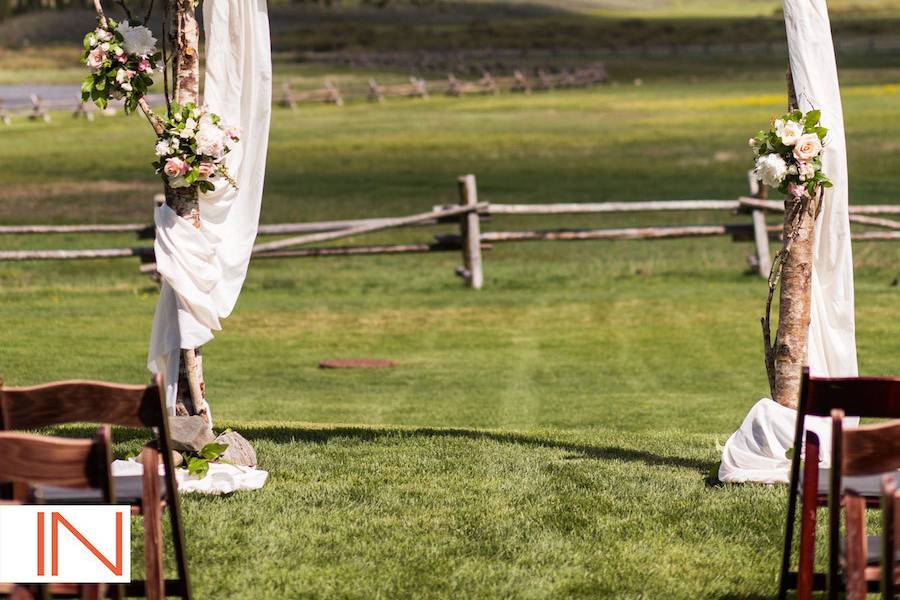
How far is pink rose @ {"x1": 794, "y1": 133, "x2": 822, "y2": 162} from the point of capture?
24.6ft

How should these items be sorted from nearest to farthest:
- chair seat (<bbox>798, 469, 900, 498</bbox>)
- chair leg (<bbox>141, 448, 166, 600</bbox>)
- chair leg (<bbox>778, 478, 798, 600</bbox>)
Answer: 1. chair leg (<bbox>141, 448, 166, 600</bbox>)
2. chair seat (<bbox>798, 469, 900, 498</bbox>)
3. chair leg (<bbox>778, 478, 798, 600</bbox>)

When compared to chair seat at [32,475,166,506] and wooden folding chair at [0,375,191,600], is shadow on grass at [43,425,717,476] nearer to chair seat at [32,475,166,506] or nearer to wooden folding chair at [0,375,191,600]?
chair seat at [32,475,166,506]

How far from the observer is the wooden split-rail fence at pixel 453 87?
5841cm

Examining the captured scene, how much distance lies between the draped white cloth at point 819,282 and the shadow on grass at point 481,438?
0.44 meters

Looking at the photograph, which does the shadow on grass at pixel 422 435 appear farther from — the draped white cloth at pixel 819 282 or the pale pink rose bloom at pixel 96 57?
the pale pink rose bloom at pixel 96 57

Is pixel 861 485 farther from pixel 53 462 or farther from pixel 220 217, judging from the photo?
pixel 220 217

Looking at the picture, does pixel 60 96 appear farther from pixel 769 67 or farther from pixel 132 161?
pixel 769 67

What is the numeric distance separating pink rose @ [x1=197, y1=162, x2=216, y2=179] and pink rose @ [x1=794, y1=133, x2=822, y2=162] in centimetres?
303

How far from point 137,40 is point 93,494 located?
3.14m

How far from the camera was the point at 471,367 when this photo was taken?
14.6 metres

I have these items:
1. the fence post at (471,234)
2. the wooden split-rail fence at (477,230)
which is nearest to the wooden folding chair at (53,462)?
the wooden split-rail fence at (477,230)

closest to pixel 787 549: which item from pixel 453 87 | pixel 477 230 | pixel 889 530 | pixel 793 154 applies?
pixel 889 530

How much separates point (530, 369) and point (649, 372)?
118 centimetres
